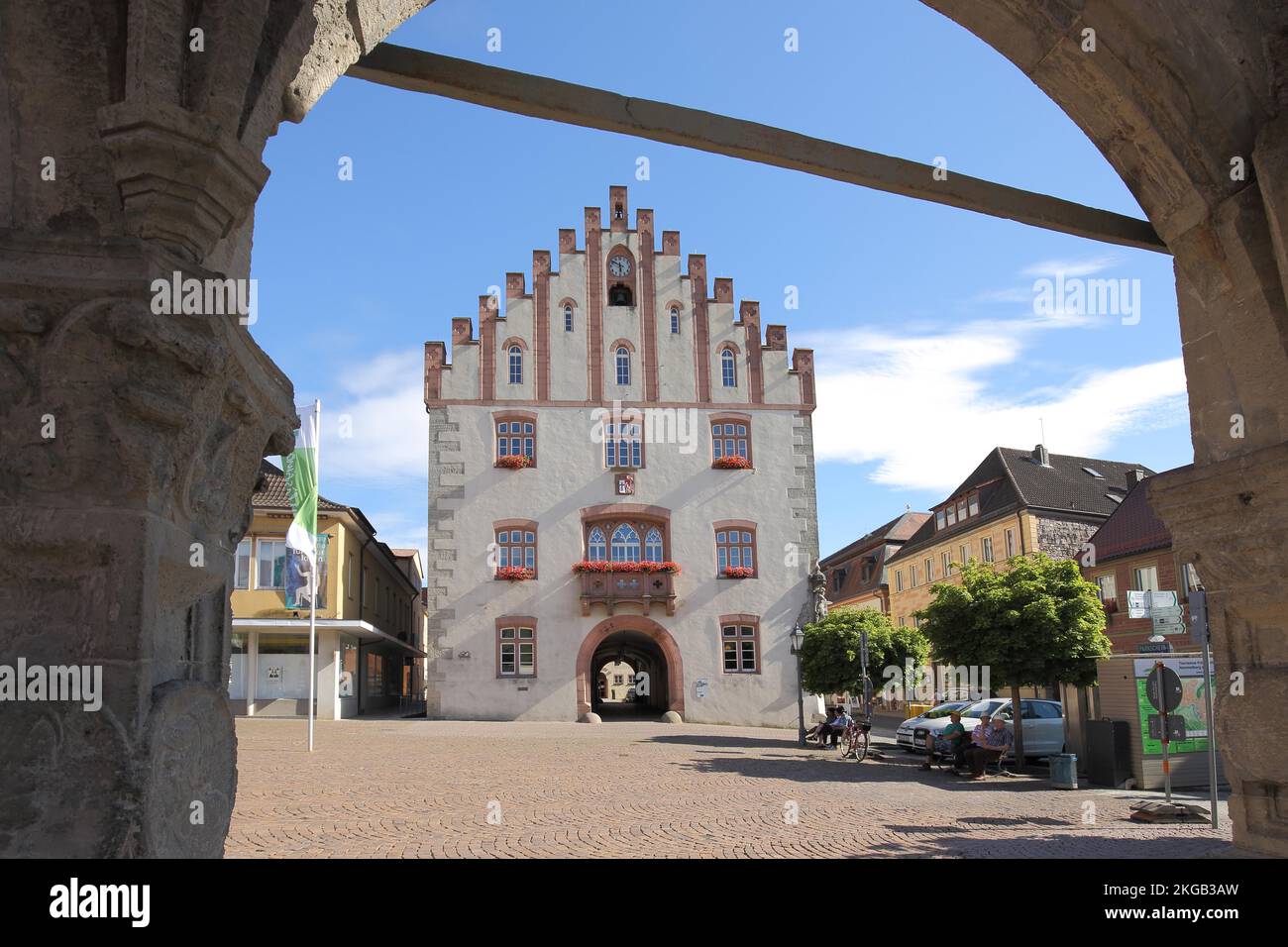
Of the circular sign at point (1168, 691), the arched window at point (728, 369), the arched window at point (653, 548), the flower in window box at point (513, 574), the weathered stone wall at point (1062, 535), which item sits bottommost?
the circular sign at point (1168, 691)

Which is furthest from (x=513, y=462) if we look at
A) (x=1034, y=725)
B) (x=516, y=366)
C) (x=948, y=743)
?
(x=1034, y=725)

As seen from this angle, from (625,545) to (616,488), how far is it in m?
1.86

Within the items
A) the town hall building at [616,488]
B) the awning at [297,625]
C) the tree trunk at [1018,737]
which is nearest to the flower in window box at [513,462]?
the town hall building at [616,488]

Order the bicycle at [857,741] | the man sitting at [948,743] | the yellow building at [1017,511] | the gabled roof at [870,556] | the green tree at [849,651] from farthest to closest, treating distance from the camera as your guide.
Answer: the gabled roof at [870,556]
the yellow building at [1017,511]
the green tree at [849,651]
the bicycle at [857,741]
the man sitting at [948,743]

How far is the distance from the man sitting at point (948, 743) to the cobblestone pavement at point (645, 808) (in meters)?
0.60

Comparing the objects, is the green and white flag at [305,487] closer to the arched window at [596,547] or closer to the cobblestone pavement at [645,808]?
the cobblestone pavement at [645,808]

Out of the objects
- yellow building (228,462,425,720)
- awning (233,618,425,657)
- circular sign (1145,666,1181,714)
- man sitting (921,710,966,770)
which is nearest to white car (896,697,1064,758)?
man sitting (921,710,966,770)

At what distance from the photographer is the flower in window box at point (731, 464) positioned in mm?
33125

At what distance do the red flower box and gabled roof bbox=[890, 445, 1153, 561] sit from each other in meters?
20.6

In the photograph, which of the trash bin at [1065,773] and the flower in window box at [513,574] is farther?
the flower in window box at [513,574]

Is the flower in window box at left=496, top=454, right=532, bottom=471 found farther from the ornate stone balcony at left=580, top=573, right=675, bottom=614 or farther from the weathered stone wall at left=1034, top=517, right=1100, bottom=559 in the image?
the weathered stone wall at left=1034, top=517, right=1100, bottom=559

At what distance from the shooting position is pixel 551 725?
29016 mm

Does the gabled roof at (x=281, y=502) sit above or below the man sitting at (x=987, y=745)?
above

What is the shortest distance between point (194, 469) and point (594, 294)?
32086 mm
